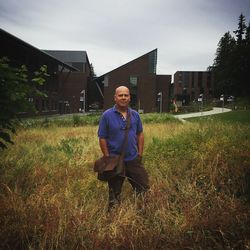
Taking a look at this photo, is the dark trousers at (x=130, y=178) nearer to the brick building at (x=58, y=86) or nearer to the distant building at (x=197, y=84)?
the brick building at (x=58, y=86)

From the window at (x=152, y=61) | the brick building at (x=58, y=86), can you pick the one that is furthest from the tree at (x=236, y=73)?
the brick building at (x=58, y=86)

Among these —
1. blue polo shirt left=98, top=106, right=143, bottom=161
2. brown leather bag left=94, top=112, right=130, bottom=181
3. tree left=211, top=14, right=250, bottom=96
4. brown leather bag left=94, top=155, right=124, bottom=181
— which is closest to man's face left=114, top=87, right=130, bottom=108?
blue polo shirt left=98, top=106, right=143, bottom=161

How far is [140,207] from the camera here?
4449mm

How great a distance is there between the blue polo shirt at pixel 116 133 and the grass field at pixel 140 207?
27.6 inches

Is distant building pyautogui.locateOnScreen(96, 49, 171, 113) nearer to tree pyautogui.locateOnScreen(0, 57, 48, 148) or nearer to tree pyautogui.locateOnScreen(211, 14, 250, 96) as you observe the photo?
tree pyautogui.locateOnScreen(211, 14, 250, 96)

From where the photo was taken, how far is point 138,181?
4324 millimetres

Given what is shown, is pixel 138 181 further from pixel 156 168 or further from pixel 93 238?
pixel 156 168

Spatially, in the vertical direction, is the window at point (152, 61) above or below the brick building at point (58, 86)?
above

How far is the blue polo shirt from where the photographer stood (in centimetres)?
423

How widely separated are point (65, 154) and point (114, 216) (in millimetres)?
4201

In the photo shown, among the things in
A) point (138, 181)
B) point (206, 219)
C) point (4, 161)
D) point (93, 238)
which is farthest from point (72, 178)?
point (206, 219)

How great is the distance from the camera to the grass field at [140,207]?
3326 millimetres

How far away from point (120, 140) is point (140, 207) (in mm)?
1060

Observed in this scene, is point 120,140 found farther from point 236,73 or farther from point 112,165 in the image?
point 236,73
